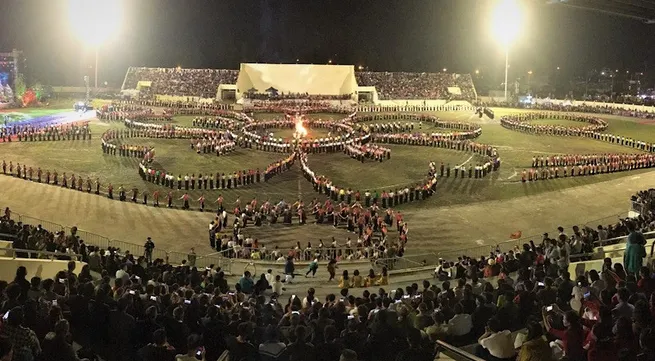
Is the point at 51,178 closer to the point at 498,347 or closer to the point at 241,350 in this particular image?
the point at 241,350

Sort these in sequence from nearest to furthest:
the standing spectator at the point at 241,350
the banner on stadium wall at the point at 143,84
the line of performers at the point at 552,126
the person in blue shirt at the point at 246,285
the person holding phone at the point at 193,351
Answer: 1. the person holding phone at the point at 193,351
2. the standing spectator at the point at 241,350
3. the person in blue shirt at the point at 246,285
4. the line of performers at the point at 552,126
5. the banner on stadium wall at the point at 143,84

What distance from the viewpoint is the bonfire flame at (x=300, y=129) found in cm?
5431

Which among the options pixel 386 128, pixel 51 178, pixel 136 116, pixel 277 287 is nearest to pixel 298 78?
pixel 136 116

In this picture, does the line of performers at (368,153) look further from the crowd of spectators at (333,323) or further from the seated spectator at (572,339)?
the seated spectator at (572,339)

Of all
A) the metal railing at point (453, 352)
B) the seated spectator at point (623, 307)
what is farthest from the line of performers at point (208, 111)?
the seated spectator at point (623, 307)

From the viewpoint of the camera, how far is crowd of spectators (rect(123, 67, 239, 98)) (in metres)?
85.0

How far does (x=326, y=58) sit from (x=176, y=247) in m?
97.5

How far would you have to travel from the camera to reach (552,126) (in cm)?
6147

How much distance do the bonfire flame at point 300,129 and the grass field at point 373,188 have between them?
8.53 meters

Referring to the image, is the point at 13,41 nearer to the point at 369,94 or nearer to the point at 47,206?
the point at 369,94

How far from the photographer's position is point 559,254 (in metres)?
14.2

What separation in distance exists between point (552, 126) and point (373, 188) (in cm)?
3419

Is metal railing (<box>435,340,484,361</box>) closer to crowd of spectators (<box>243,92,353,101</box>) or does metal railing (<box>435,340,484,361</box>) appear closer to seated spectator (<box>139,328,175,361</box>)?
seated spectator (<box>139,328,175,361</box>)

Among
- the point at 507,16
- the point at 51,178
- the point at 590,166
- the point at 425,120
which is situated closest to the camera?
the point at 51,178
